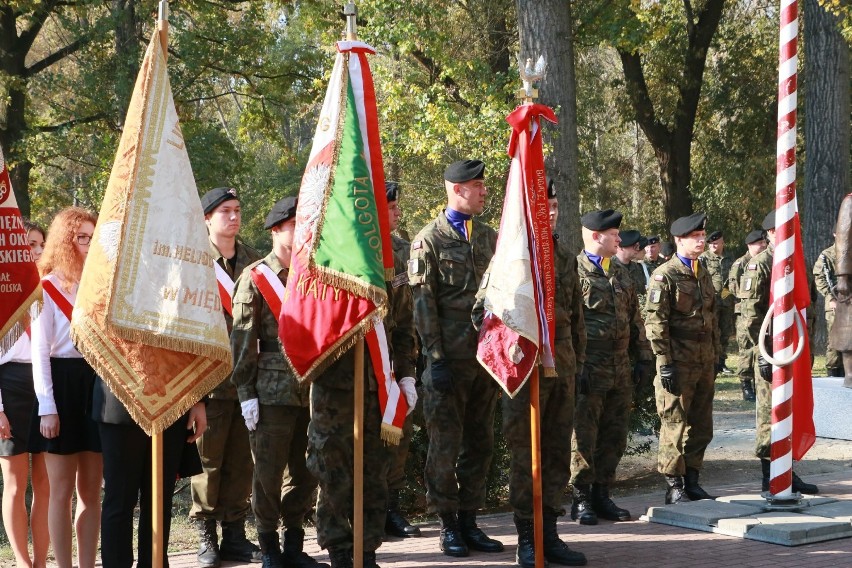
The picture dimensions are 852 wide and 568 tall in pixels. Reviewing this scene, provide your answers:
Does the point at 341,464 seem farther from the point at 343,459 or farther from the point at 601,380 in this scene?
the point at 601,380

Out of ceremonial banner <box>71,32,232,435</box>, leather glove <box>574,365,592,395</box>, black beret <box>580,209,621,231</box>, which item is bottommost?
leather glove <box>574,365,592,395</box>

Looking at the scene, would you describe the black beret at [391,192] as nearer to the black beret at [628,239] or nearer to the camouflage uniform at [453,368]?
the camouflage uniform at [453,368]

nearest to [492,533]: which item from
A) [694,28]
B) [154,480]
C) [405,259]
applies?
[405,259]

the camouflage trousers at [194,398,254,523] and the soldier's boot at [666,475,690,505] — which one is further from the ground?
the camouflage trousers at [194,398,254,523]

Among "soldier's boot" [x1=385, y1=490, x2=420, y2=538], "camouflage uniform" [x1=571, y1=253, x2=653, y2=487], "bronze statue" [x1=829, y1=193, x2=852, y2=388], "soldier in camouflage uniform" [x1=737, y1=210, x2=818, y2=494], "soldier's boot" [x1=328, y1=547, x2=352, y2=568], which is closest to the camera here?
"soldier's boot" [x1=328, y1=547, x2=352, y2=568]

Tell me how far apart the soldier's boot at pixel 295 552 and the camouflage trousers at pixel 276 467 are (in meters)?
0.05

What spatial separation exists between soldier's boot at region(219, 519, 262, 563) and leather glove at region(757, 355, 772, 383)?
14.5ft

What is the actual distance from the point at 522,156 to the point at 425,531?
2957 millimetres

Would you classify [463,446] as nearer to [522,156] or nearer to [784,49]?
[522,156]

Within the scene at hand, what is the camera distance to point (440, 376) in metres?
7.08

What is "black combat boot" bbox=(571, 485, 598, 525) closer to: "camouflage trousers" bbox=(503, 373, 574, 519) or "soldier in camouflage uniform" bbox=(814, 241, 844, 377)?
"camouflage trousers" bbox=(503, 373, 574, 519)

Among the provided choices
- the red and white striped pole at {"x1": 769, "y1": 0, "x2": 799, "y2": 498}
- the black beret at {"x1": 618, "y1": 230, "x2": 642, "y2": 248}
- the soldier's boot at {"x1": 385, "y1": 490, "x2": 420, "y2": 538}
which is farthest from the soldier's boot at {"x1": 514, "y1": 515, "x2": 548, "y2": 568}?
the black beret at {"x1": 618, "y1": 230, "x2": 642, "y2": 248}

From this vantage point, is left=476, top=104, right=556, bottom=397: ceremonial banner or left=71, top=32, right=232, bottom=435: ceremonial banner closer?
left=71, top=32, right=232, bottom=435: ceremonial banner

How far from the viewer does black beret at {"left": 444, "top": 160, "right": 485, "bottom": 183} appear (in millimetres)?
7121
